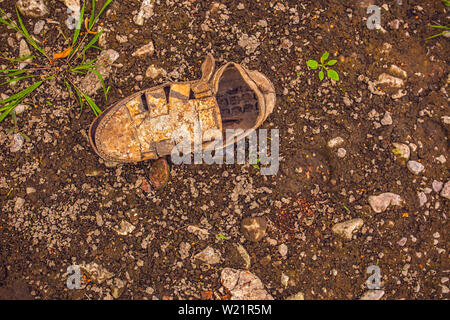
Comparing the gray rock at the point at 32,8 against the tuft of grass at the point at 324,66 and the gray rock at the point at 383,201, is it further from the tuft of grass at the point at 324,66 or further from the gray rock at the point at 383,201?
the gray rock at the point at 383,201

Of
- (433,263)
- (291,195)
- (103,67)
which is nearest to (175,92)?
(103,67)

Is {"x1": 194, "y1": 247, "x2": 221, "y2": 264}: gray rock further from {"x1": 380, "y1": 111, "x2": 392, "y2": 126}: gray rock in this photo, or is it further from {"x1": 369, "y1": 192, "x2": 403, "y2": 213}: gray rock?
{"x1": 380, "y1": 111, "x2": 392, "y2": 126}: gray rock

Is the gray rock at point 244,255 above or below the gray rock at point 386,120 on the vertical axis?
below

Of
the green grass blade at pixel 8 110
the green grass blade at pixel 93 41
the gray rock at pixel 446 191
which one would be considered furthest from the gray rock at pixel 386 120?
the green grass blade at pixel 8 110

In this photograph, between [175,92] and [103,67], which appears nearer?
[175,92]

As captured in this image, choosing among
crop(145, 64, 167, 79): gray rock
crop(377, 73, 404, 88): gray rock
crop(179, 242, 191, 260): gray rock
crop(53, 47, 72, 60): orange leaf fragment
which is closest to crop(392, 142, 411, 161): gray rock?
crop(377, 73, 404, 88): gray rock
